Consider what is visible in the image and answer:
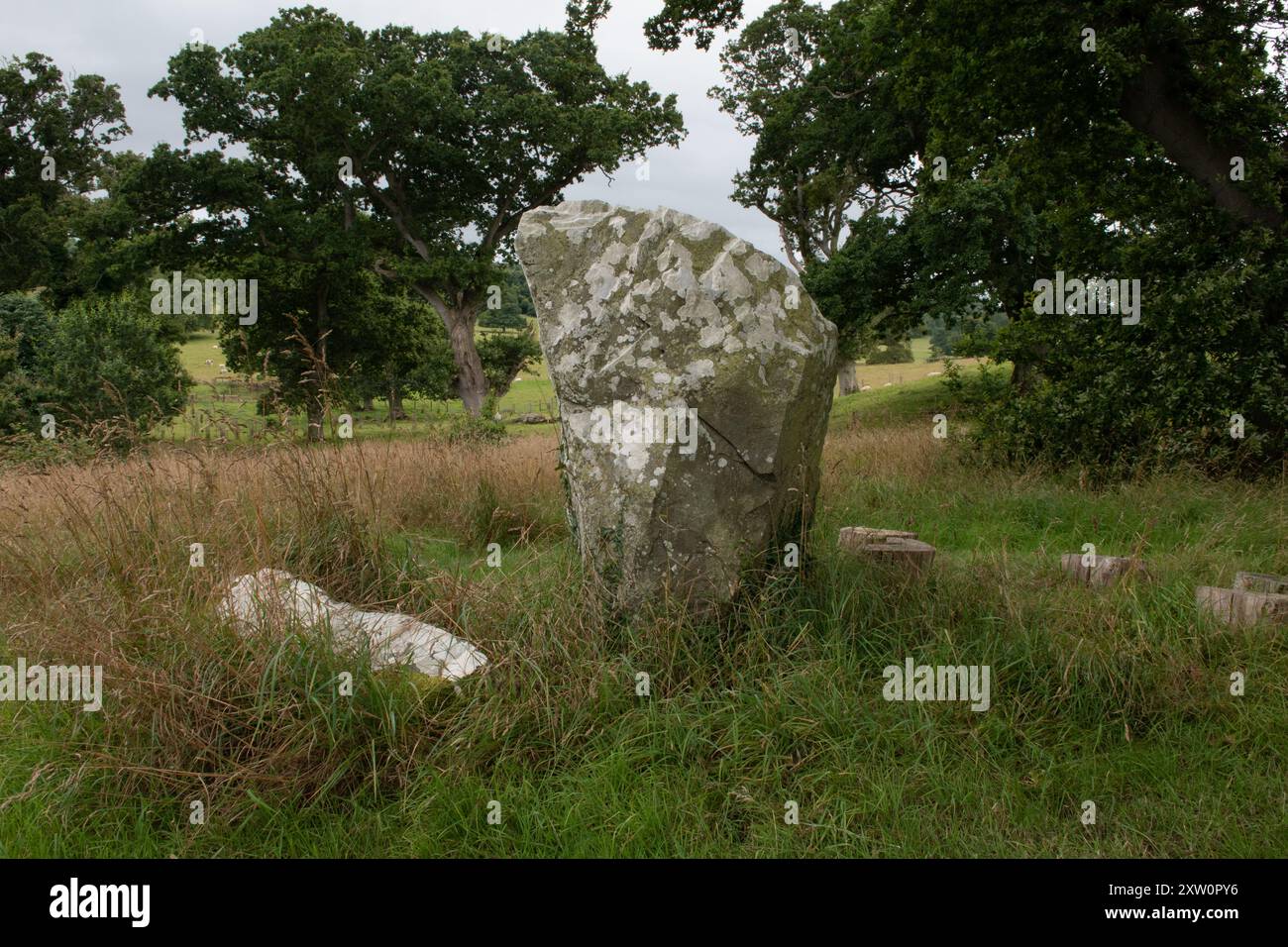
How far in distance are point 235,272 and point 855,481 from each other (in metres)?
23.8

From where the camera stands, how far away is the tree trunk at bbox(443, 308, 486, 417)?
1110 inches

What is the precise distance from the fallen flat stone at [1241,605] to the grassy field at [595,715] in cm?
11

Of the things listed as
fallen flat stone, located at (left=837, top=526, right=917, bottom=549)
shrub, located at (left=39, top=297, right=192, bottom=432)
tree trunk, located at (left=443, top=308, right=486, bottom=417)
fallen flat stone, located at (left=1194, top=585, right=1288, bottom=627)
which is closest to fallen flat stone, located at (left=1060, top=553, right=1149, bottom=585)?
fallen flat stone, located at (left=1194, top=585, right=1288, bottom=627)

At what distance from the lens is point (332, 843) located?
3316mm

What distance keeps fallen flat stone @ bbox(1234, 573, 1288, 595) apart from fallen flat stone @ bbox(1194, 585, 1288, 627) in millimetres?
101

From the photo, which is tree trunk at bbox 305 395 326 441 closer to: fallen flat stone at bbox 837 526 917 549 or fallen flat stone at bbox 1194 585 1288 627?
fallen flat stone at bbox 837 526 917 549

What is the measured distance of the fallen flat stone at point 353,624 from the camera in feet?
13.1

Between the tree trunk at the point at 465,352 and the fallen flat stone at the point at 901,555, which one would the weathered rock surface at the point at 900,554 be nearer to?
the fallen flat stone at the point at 901,555

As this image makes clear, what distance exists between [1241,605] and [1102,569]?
0.82 metres

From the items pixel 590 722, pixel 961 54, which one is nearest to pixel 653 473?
pixel 590 722

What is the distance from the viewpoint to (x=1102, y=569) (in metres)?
5.44

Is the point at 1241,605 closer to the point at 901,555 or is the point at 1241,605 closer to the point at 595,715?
the point at 901,555

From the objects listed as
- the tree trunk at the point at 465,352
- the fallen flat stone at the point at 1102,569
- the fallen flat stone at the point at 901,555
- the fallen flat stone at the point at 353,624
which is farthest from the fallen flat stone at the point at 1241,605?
the tree trunk at the point at 465,352

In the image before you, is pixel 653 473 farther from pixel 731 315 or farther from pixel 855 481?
pixel 855 481
